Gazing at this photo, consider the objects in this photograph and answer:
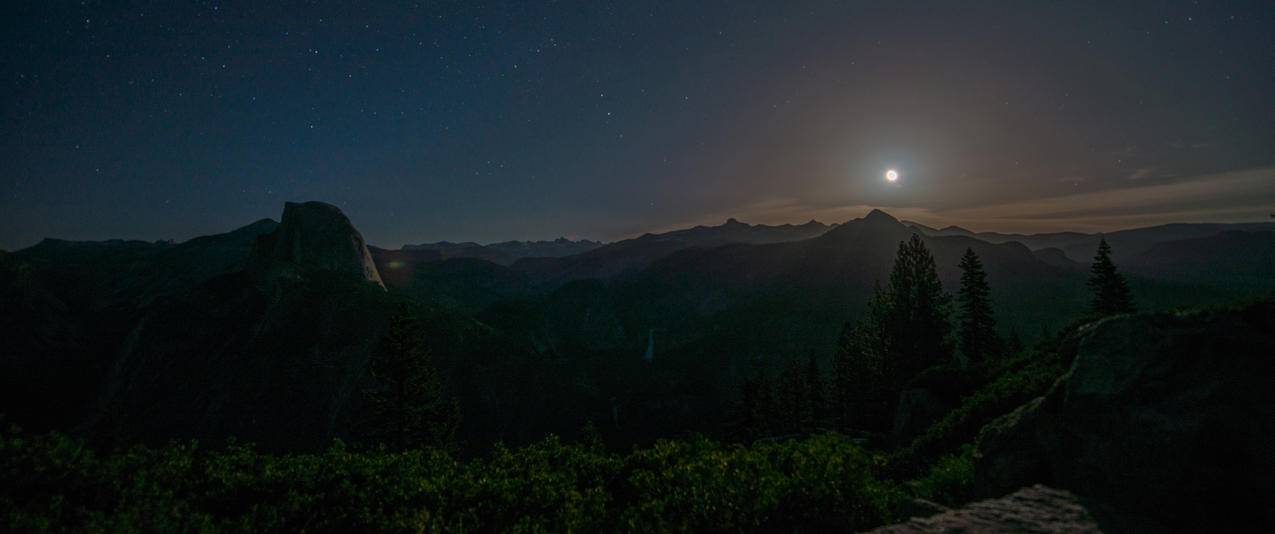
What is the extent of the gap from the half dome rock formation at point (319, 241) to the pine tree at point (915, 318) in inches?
4660

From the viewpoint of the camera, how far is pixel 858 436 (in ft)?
99.6

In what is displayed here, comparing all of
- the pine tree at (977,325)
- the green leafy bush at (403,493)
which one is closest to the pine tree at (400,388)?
the green leafy bush at (403,493)

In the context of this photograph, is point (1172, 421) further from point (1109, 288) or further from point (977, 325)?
point (1109, 288)

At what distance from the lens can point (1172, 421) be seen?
6672 millimetres

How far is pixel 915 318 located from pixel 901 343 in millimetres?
2734

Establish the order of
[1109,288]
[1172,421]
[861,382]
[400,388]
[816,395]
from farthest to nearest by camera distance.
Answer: [816,395] < [861,382] < [1109,288] < [400,388] < [1172,421]

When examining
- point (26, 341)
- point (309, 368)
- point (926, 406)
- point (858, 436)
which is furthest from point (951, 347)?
point (26, 341)

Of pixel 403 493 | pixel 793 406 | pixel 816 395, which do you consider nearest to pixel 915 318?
pixel 793 406

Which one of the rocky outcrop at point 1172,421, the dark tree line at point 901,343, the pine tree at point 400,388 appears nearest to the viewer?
the rocky outcrop at point 1172,421

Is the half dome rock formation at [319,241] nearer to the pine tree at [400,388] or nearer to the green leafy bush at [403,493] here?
the pine tree at [400,388]

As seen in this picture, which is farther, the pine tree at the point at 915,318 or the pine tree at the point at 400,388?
the pine tree at the point at 915,318

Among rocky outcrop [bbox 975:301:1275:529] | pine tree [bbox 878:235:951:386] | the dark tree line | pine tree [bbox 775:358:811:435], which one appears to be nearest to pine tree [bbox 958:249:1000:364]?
the dark tree line

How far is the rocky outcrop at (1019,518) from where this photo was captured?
6117 mm

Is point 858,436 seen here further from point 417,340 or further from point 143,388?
point 143,388
